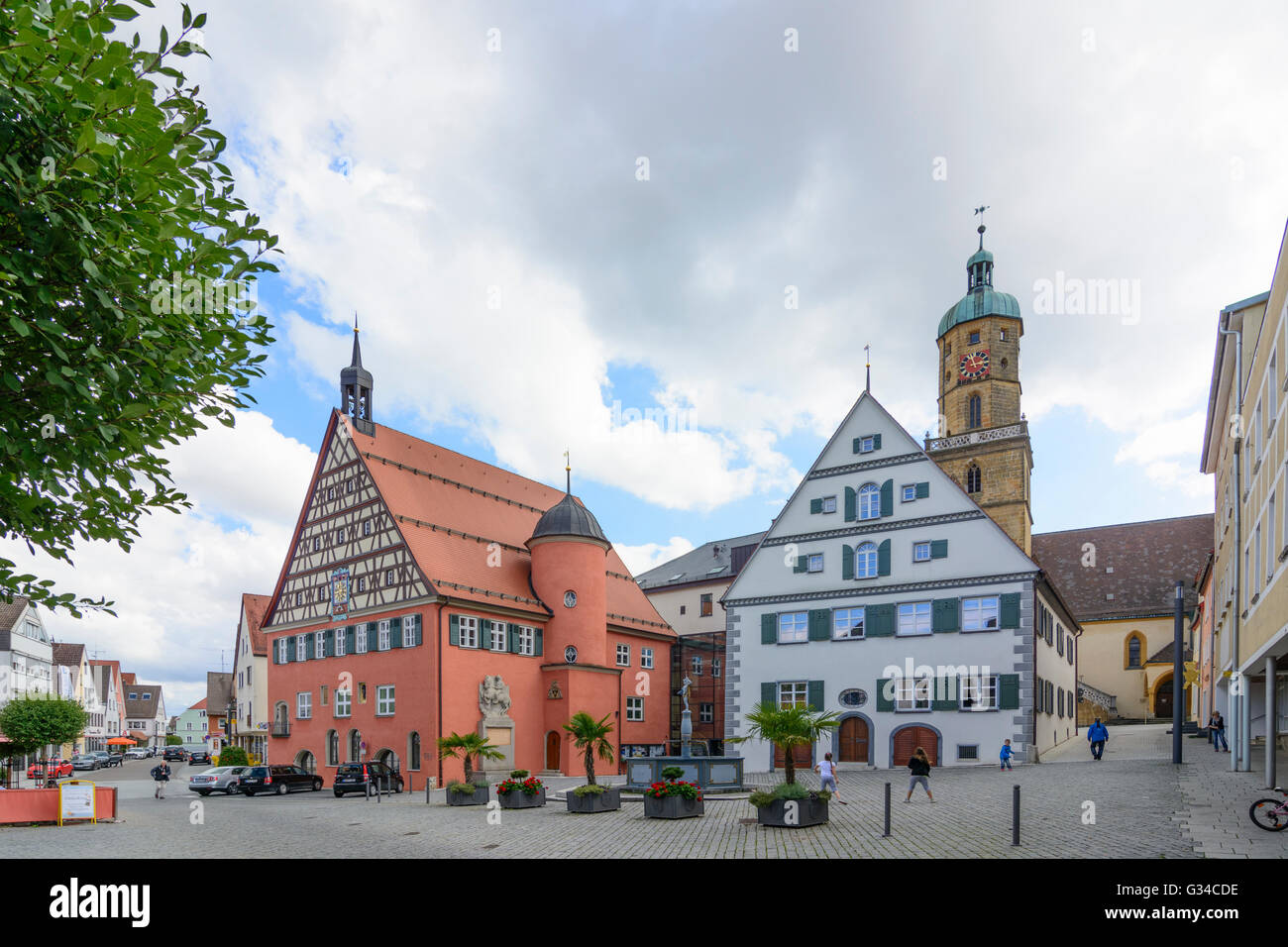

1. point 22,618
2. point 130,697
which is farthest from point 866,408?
point 130,697

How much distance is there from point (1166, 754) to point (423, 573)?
2709 cm

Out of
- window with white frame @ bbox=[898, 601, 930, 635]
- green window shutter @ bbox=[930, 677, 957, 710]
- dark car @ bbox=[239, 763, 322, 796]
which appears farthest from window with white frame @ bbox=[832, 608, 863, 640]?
dark car @ bbox=[239, 763, 322, 796]

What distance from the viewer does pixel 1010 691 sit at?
98.7 feet

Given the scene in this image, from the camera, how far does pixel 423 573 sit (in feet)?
117

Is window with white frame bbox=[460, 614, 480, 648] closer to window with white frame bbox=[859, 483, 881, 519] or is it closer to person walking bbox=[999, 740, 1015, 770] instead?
window with white frame bbox=[859, 483, 881, 519]

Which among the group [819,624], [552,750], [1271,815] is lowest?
[552,750]

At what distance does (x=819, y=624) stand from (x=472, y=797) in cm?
1482

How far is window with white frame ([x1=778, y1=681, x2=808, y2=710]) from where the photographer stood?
34.7m

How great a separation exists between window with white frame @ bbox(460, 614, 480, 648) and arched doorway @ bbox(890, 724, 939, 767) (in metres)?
16.1

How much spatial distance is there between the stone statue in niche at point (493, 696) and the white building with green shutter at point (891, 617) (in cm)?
895

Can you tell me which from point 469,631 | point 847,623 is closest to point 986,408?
point 847,623

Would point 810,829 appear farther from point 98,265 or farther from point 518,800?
point 98,265
